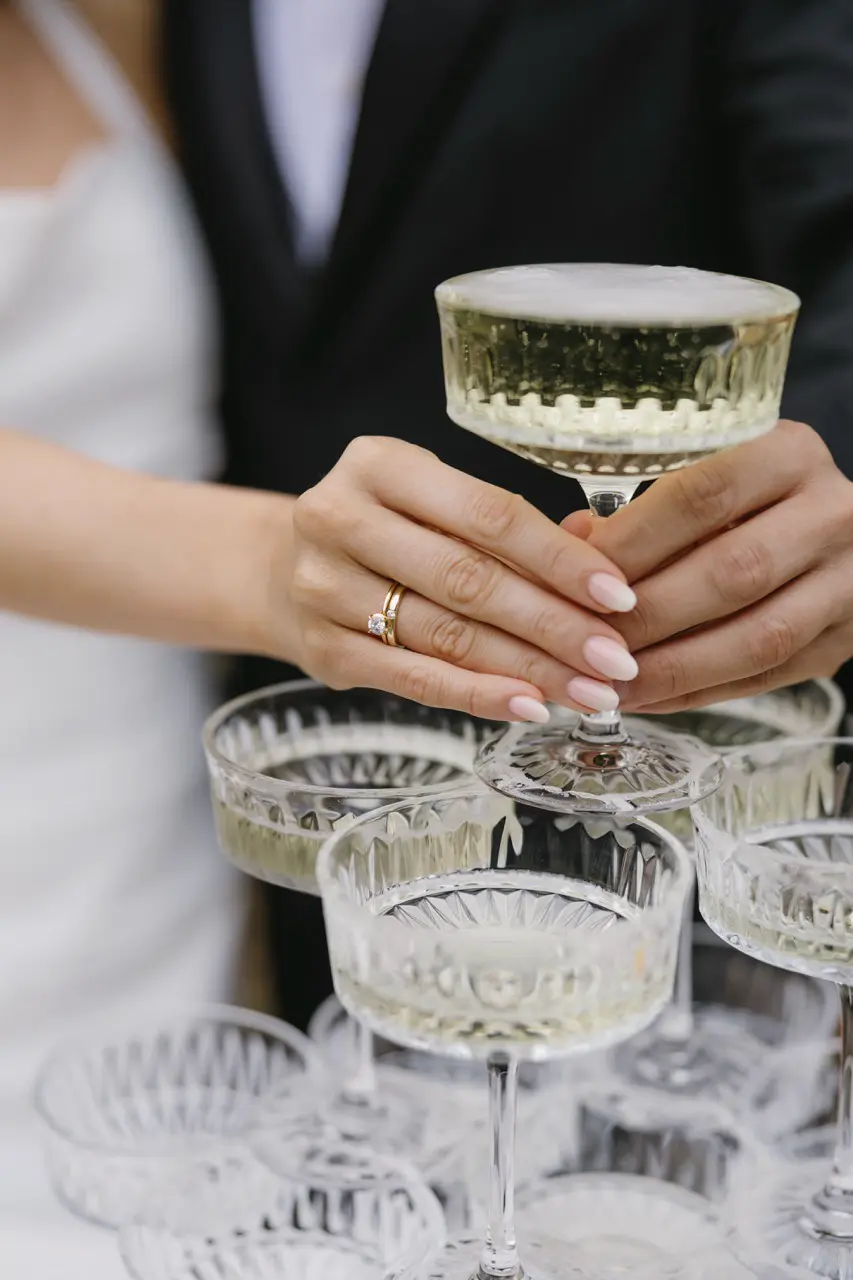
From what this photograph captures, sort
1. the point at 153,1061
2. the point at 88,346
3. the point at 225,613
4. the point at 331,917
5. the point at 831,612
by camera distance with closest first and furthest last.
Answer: the point at 331,917 → the point at 831,612 → the point at 225,613 → the point at 153,1061 → the point at 88,346

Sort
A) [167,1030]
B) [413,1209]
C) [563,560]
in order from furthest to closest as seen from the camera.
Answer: [167,1030] < [413,1209] < [563,560]

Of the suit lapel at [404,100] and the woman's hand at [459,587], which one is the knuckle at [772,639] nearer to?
the woman's hand at [459,587]

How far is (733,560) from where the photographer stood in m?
0.60

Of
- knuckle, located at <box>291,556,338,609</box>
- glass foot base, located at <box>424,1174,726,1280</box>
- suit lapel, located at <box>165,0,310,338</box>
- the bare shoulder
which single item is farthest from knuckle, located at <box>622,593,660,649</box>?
the bare shoulder

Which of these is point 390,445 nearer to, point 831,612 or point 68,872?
point 831,612

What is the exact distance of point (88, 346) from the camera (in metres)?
1.11

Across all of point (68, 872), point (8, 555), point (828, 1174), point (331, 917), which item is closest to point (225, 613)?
point (8, 555)

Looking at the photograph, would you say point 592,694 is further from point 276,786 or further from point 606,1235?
point 606,1235

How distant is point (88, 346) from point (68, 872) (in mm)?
426

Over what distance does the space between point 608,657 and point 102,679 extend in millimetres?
692

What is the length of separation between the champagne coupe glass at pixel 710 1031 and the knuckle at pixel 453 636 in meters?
0.18

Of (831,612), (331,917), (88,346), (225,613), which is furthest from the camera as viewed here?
(88,346)

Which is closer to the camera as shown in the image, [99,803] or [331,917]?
[331,917]

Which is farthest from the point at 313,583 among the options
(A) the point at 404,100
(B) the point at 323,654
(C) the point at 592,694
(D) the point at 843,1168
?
(A) the point at 404,100
